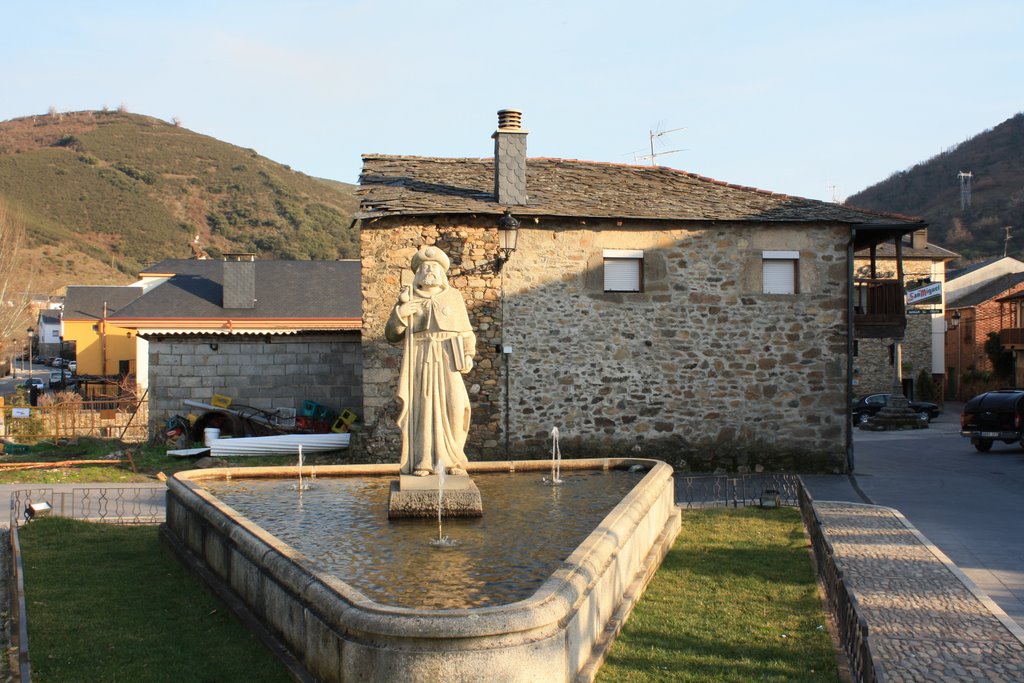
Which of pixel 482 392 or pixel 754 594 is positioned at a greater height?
pixel 482 392

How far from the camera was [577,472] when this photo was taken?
1239cm

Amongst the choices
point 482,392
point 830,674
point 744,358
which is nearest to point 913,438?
point 744,358

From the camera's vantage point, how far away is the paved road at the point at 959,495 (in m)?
9.77

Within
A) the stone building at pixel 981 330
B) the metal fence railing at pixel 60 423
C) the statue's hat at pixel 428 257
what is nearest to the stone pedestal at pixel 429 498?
the statue's hat at pixel 428 257

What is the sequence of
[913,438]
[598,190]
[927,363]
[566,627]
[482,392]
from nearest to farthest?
[566,627], [482,392], [598,190], [913,438], [927,363]

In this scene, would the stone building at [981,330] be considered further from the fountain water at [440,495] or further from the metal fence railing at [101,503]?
the fountain water at [440,495]

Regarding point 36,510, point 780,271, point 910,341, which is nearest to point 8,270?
point 36,510

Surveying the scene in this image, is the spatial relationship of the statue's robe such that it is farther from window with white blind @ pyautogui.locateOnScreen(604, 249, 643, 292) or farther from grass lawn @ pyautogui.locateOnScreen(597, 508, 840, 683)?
window with white blind @ pyautogui.locateOnScreen(604, 249, 643, 292)

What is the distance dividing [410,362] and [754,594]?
3642 millimetres

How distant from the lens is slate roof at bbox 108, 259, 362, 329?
27.2 meters

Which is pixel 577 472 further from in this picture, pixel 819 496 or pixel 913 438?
pixel 913 438

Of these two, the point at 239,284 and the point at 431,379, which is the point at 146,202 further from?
the point at 431,379

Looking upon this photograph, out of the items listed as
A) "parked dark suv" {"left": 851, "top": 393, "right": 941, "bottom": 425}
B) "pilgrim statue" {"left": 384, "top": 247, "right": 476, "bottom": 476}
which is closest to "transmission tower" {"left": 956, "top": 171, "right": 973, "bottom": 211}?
"parked dark suv" {"left": 851, "top": 393, "right": 941, "bottom": 425}

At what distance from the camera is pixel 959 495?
1509 centimetres
